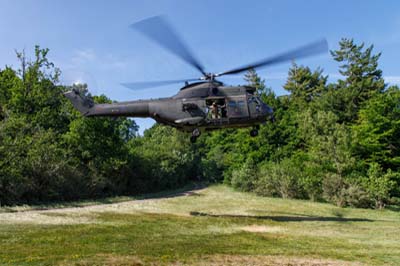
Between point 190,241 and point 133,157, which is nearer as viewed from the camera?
point 190,241

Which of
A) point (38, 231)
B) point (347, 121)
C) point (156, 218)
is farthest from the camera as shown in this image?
point (347, 121)

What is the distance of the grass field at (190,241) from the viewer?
26.7 feet

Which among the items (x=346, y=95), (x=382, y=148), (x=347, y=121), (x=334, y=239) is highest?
(x=346, y=95)

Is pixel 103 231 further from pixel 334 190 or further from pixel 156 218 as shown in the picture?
pixel 334 190

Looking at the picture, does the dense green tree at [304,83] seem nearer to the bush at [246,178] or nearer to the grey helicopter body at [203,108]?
the bush at [246,178]

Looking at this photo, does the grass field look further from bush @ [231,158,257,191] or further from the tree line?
bush @ [231,158,257,191]

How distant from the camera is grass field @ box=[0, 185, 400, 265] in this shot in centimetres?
812

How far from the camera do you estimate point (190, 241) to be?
10656mm

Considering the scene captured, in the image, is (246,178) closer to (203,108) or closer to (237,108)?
(237,108)

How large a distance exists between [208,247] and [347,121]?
4021 centimetres

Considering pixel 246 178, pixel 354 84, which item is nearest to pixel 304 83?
pixel 354 84

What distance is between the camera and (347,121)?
44.6m

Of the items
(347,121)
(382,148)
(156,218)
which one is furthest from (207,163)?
(156,218)

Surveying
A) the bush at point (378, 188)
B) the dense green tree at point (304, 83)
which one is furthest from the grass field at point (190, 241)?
the dense green tree at point (304, 83)
